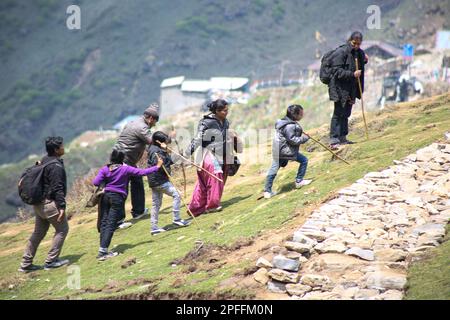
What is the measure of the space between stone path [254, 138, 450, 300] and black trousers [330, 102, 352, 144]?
10.5ft

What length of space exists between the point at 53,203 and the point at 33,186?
435mm

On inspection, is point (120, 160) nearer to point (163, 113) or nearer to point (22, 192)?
point (22, 192)

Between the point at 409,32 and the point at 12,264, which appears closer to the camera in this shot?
the point at 12,264

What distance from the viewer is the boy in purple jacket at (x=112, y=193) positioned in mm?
14203

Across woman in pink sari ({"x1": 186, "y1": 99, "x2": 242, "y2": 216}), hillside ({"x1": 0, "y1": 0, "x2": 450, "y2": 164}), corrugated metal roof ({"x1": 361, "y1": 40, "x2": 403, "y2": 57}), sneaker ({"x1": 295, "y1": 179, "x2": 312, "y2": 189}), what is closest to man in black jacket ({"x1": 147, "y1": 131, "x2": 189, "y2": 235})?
woman in pink sari ({"x1": 186, "y1": 99, "x2": 242, "y2": 216})

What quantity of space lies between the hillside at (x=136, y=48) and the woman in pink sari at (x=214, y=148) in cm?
7856

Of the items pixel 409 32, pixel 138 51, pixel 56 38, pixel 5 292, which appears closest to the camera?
pixel 5 292

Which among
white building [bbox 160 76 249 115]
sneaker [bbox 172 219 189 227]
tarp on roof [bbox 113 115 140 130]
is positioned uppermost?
sneaker [bbox 172 219 189 227]

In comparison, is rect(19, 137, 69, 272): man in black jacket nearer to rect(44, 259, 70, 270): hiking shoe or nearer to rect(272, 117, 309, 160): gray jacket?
rect(44, 259, 70, 270): hiking shoe

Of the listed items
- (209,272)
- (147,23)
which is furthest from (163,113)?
(209,272)

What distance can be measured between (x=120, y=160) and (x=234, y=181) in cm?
512

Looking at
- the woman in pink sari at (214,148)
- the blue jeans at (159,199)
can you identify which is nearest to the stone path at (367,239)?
the woman in pink sari at (214,148)

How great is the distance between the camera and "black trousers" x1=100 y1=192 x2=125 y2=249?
559 inches

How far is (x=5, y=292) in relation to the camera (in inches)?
546
